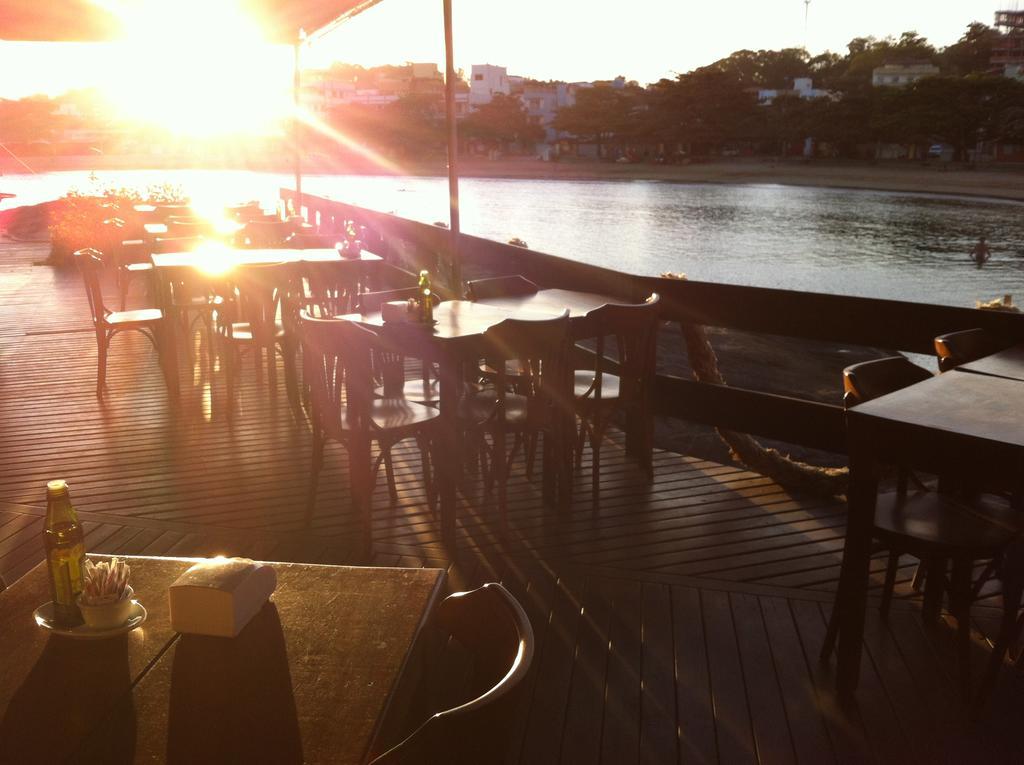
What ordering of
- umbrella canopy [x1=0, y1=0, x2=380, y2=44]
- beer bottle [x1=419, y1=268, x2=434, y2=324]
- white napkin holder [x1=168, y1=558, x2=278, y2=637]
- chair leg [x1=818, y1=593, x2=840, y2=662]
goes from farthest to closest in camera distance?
umbrella canopy [x1=0, y1=0, x2=380, y2=44] < beer bottle [x1=419, y1=268, x2=434, y2=324] < chair leg [x1=818, y1=593, x2=840, y2=662] < white napkin holder [x1=168, y1=558, x2=278, y2=637]

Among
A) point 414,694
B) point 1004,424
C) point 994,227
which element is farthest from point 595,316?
point 994,227

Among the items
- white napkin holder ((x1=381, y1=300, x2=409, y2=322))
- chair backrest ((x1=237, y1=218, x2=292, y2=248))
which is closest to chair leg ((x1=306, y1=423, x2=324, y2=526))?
white napkin holder ((x1=381, y1=300, x2=409, y2=322))

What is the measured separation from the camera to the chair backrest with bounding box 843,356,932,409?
2705 mm

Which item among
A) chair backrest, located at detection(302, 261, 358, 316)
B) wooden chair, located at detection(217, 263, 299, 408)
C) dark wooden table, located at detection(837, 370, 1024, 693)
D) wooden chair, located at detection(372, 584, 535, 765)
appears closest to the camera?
wooden chair, located at detection(372, 584, 535, 765)

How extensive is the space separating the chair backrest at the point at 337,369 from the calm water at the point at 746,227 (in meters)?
36.7

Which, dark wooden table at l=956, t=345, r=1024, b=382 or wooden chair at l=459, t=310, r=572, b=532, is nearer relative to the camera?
dark wooden table at l=956, t=345, r=1024, b=382

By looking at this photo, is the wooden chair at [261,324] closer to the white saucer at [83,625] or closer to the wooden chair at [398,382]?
the wooden chair at [398,382]

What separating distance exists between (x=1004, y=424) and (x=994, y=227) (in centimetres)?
6312

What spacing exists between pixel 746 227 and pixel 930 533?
5875 centimetres

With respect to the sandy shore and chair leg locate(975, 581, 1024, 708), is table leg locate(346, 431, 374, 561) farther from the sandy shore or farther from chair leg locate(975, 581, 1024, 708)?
the sandy shore

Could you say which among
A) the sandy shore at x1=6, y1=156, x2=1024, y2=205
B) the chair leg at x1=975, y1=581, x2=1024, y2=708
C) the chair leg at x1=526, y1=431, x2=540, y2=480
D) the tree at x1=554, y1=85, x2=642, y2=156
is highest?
the tree at x1=554, y1=85, x2=642, y2=156

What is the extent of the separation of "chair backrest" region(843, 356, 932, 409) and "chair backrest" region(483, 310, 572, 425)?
1.00 meters

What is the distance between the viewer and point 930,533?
96.8 inches

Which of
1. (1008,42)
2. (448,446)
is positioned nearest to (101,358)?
(448,446)
